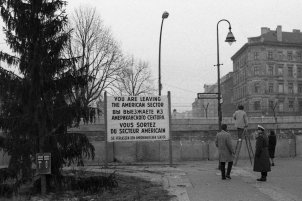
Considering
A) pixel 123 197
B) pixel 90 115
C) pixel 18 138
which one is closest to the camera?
pixel 123 197

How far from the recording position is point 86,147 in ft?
37.8

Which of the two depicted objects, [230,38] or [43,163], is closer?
[43,163]

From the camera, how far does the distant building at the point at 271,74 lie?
104 metres

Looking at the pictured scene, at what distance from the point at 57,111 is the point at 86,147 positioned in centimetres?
127

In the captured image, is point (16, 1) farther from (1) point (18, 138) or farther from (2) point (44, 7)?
(1) point (18, 138)

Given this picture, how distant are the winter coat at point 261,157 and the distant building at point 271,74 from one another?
89.6m

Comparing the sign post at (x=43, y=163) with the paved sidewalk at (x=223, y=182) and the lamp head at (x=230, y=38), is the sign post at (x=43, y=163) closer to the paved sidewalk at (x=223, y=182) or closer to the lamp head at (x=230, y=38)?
the paved sidewalk at (x=223, y=182)

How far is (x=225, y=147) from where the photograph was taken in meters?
13.2

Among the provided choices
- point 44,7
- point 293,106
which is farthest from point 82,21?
point 293,106

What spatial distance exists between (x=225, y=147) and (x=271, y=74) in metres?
98.5

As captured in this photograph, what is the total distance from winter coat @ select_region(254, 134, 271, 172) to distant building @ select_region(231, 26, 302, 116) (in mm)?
89605

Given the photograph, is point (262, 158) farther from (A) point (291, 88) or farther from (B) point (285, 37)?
(B) point (285, 37)

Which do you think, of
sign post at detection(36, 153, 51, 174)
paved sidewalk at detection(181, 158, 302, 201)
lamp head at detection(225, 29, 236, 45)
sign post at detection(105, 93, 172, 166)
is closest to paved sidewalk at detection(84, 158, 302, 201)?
paved sidewalk at detection(181, 158, 302, 201)

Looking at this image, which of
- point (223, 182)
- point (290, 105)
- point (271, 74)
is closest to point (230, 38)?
point (223, 182)
